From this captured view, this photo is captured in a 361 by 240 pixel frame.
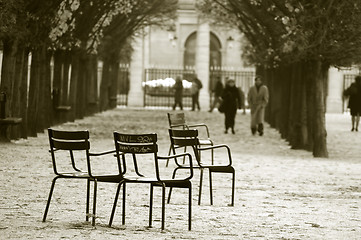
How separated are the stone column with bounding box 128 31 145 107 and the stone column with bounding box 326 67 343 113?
10715 mm

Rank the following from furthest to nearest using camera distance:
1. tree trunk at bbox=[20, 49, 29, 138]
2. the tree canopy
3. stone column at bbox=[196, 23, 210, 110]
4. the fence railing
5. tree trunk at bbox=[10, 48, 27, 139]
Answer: stone column at bbox=[196, 23, 210, 110]
the fence railing
tree trunk at bbox=[20, 49, 29, 138]
tree trunk at bbox=[10, 48, 27, 139]
the tree canopy

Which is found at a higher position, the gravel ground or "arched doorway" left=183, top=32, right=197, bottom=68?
"arched doorway" left=183, top=32, right=197, bottom=68

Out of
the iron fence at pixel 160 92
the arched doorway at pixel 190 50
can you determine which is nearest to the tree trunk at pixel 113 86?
the iron fence at pixel 160 92

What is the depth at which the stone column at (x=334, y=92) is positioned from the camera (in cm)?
6166

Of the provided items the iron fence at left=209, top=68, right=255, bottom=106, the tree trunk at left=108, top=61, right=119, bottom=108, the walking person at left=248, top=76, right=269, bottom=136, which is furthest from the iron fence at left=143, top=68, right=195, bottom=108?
the walking person at left=248, top=76, right=269, bottom=136

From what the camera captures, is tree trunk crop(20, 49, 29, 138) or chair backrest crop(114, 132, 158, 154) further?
tree trunk crop(20, 49, 29, 138)

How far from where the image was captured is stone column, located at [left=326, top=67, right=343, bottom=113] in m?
61.7

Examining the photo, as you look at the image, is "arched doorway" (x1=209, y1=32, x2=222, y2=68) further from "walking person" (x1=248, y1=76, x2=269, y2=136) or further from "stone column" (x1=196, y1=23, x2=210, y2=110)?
"walking person" (x1=248, y1=76, x2=269, y2=136)

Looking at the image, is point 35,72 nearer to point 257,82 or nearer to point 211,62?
point 257,82

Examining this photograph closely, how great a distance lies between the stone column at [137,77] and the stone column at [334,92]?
35.2 feet

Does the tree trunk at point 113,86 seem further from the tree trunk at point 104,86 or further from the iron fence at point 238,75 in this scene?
the iron fence at point 238,75

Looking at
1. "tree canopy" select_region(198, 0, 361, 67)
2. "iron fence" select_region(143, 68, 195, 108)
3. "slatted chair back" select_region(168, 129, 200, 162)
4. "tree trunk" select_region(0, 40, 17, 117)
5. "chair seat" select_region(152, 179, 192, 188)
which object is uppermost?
"tree canopy" select_region(198, 0, 361, 67)

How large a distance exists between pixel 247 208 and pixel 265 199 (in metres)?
1.27

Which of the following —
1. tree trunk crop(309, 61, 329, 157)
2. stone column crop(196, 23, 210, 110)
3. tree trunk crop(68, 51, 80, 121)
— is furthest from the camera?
stone column crop(196, 23, 210, 110)
